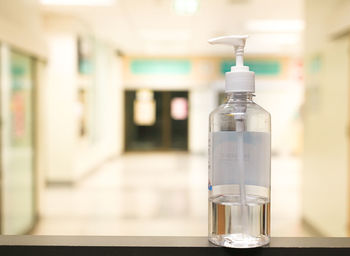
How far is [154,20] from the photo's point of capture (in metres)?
7.64

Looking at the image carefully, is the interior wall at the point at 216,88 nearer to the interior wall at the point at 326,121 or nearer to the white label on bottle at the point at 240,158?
the interior wall at the point at 326,121

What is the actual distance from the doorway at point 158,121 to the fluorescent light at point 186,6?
7.78m

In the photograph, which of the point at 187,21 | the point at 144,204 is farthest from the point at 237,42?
the point at 187,21

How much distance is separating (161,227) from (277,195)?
104 inches

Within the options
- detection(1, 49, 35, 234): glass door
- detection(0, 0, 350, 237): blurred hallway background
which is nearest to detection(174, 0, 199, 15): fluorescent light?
detection(0, 0, 350, 237): blurred hallway background

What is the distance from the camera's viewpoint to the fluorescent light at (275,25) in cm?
771

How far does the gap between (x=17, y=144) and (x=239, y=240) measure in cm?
417

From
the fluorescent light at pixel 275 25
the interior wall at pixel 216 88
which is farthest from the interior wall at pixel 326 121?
the interior wall at pixel 216 88

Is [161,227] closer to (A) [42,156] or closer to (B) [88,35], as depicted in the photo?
(A) [42,156]

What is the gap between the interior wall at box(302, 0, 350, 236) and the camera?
414 cm

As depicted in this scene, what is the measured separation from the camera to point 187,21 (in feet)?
25.4

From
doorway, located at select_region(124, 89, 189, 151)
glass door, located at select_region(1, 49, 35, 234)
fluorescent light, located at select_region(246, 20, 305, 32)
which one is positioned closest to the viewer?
glass door, located at select_region(1, 49, 35, 234)

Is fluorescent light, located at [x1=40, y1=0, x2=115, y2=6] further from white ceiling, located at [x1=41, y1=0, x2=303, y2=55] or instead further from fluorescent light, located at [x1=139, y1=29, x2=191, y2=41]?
fluorescent light, located at [x1=139, y1=29, x2=191, y2=41]

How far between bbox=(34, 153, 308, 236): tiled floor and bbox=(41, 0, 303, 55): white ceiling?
9.86 ft
